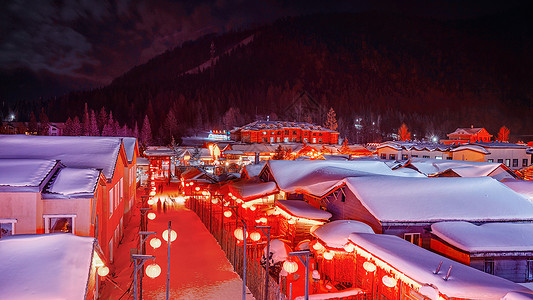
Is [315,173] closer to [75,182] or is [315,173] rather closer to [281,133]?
[75,182]

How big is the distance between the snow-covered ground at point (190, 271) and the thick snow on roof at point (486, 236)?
354 inches

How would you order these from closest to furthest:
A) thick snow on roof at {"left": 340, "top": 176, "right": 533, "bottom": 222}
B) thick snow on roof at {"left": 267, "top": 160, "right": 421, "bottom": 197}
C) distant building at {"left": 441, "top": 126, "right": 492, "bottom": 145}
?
1. thick snow on roof at {"left": 340, "top": 176, "right": 533, "bottom": 222}
2. thick snow on roof at {"left": 267, "top": 160, "right": 421, "bottom": 197}
3. distant building at {"left": 441, "top": 126, "right": 492, "bottom": 145}

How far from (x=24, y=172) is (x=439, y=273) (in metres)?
15.3

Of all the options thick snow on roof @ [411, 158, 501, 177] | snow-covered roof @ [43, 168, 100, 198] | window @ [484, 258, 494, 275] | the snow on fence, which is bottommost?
the snow on fence

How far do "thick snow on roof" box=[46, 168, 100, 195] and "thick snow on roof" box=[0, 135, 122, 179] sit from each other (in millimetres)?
1981

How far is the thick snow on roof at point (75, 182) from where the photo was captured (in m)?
12.0

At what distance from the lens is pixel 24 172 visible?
1188 cm

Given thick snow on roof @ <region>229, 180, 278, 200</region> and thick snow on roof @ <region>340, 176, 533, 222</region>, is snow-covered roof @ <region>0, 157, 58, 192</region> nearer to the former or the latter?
thick snow on roof @ <region>229, 180, 278, 200</region>

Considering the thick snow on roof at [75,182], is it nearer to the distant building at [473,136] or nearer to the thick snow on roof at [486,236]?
the thick snow on roof at [486,236]

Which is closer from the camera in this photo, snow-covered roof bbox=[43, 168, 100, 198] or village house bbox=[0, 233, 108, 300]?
village house bbox=[0, 233, 108, 300]

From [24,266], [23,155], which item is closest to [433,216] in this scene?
[24,266]

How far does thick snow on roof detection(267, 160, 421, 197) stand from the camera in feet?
62.4

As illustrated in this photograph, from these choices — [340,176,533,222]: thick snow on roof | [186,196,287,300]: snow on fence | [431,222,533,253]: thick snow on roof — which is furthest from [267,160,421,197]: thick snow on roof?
[431,222,533,253]: thick snow on roof

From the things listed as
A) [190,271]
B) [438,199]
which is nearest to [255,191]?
[190,271]
